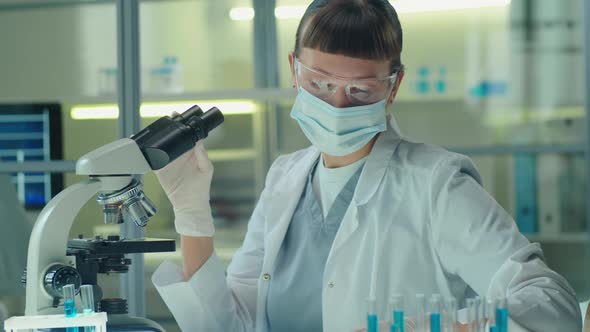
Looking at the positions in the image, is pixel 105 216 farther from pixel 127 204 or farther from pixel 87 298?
pixel 87 298

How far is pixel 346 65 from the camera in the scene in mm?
1668

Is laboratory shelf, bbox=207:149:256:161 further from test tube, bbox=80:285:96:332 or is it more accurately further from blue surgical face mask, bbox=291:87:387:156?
test tube, bbox=80:285:96:332

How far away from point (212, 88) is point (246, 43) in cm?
30

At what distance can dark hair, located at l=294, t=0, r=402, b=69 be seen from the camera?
167cm

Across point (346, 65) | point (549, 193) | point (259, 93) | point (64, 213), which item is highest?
point (346, 65)

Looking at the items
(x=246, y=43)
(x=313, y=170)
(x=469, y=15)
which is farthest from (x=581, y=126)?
(x=313, y=170)

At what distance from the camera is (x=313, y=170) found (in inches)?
75.6

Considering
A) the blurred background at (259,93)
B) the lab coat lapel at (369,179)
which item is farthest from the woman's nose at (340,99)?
the blurred background at (259,93)

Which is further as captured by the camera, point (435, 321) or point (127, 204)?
point (127, 204)

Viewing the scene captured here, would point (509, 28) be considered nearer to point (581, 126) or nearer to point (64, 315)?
point (581, 126)

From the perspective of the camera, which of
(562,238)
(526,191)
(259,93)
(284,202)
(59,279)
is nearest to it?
(59,279)

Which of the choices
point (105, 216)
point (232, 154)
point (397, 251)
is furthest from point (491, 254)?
point (232, 154)

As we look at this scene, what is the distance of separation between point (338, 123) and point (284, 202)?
0.80 ft

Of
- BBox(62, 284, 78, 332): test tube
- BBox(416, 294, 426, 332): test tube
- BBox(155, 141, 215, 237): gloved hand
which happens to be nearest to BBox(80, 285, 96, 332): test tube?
BBox(62, 284, 78, 332): test tube
